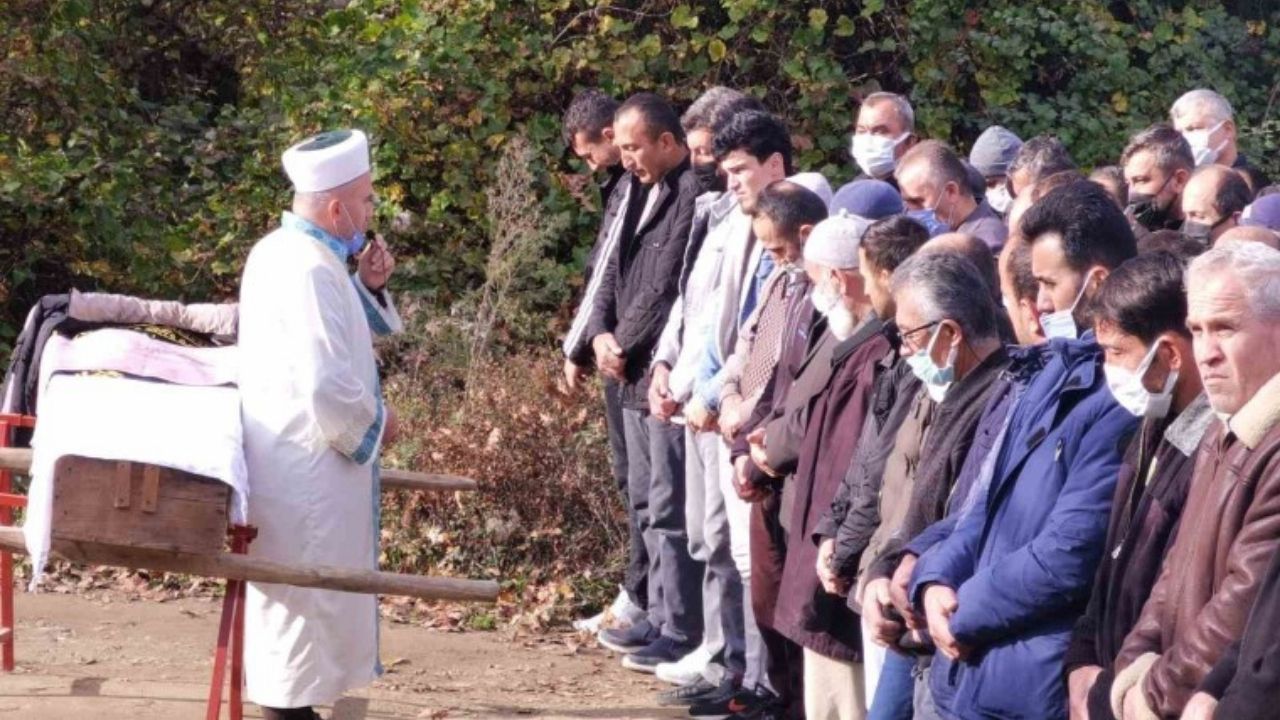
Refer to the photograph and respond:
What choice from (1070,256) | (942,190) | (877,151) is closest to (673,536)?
(942,190)

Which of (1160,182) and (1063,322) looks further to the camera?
(1160,182)

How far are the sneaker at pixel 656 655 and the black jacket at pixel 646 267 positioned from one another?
103 centimetres

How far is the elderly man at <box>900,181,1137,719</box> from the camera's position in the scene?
4.85 metres


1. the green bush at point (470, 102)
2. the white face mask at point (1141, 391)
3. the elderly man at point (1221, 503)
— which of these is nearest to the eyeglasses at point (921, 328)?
the white face mask at point (1141, 391)

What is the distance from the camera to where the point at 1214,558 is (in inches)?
163

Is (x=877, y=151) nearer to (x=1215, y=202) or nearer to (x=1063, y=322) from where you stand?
(x=1215, y=202)

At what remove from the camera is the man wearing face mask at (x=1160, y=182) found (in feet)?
26.9

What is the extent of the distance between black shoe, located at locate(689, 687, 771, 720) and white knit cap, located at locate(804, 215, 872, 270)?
5.90 ft

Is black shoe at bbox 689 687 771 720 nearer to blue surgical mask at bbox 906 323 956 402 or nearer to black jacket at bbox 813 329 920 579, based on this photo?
black jacket at bbox 813 329 920 579

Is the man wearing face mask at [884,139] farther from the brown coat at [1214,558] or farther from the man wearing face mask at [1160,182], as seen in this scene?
the brown coat at [1214,558]

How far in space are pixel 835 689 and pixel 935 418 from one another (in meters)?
1.23

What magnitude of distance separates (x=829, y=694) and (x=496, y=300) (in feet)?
19.9

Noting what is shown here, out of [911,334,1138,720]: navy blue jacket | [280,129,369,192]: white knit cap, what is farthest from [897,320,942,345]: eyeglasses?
[280,129,369,192]: white knit cap

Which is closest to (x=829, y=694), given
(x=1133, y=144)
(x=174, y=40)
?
(x=1133, y=144)
